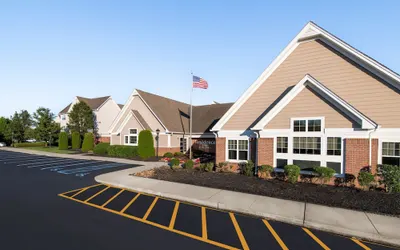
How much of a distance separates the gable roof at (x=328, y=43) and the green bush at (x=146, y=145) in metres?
10.9

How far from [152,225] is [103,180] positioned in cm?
740

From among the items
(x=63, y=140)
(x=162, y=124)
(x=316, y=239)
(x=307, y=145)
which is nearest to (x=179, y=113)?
(x=162, y=124)

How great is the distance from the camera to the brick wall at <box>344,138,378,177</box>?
1088cm

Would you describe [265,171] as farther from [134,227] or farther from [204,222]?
[134,227]

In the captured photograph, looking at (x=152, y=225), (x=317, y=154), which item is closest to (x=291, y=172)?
(x=317, y=154)

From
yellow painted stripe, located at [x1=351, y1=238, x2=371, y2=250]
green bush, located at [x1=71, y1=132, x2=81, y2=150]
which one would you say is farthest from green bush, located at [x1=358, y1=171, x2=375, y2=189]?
green bush, located at [x1=71, y1=132, x2=81, y2=150]

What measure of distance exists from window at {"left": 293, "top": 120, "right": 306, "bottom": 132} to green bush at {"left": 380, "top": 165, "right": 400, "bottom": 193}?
13.0 feet

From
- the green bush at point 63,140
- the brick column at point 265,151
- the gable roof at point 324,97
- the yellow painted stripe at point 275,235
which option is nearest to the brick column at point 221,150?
the brick column at point 265,151

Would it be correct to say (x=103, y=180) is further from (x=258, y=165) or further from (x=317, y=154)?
(x=317, y=154)

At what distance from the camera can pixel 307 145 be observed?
485 inches

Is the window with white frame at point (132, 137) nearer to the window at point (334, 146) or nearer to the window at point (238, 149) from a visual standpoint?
the window at point (238, 149)

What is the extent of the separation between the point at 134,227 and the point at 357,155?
11.0 metres

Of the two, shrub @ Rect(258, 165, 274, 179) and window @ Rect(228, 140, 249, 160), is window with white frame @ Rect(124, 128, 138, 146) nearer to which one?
window @ Rect(228, 140, 249, 160)

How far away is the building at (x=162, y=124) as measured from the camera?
26.1 m
